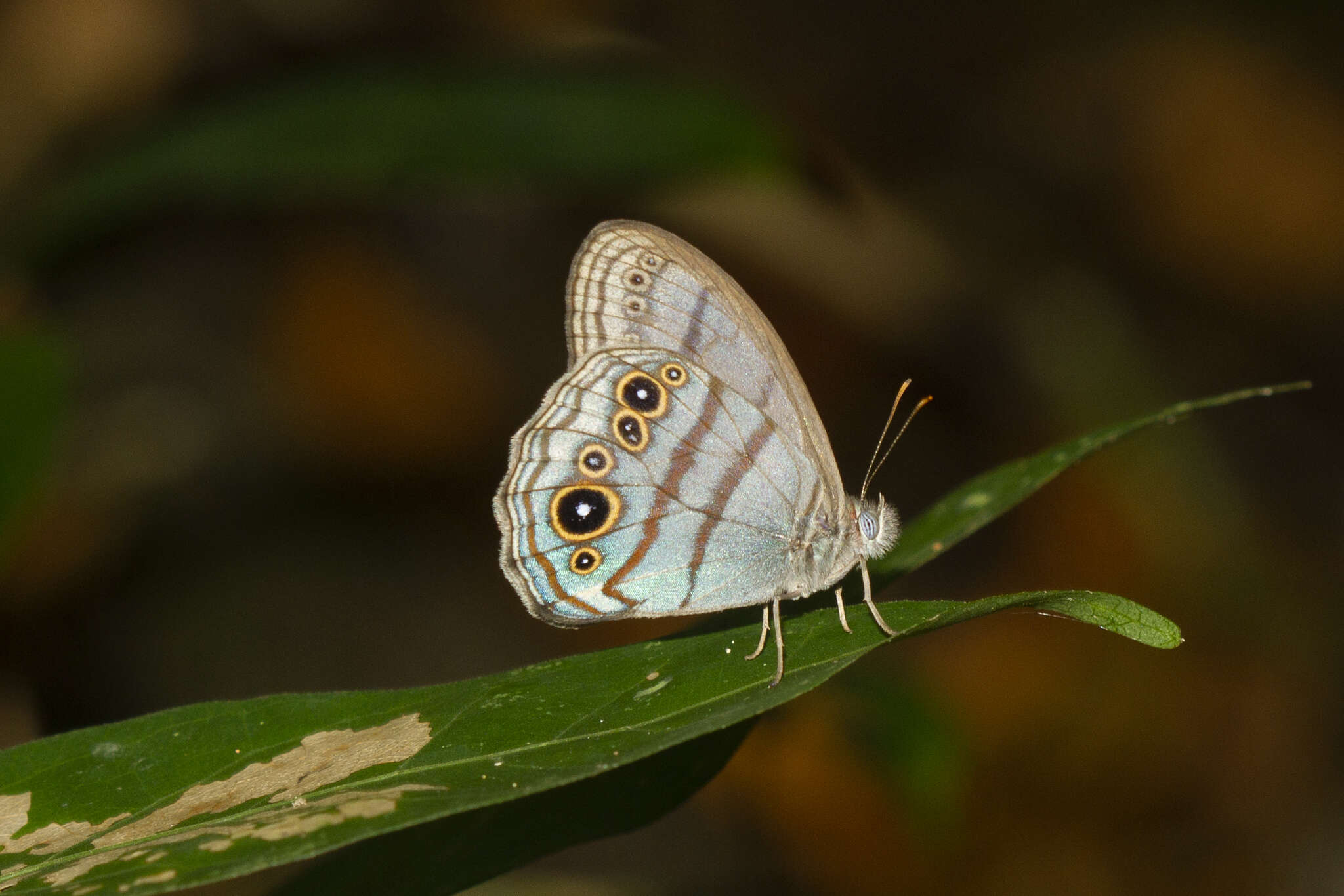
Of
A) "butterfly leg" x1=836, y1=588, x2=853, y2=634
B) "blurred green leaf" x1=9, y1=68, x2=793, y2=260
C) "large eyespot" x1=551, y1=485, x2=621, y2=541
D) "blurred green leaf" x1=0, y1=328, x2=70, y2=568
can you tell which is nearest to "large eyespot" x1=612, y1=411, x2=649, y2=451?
"large eyespot" x1=551, y1=485, x2=621, y2=541

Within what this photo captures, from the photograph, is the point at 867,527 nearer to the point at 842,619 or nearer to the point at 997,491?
the point at 997,491

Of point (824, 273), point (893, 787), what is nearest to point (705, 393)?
point (893, 787)

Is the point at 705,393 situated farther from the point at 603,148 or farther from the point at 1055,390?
the point at 1055,390

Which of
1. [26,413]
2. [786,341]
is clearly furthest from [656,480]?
[786,341]

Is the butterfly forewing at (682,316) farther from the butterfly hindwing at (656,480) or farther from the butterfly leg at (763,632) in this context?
the butterfly leg at (763,632)

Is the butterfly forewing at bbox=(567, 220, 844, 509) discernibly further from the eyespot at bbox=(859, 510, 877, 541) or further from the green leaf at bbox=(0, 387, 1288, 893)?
the green leaf at bbox=(0, 387, 1288, 893)

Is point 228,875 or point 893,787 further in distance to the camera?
point 893,787

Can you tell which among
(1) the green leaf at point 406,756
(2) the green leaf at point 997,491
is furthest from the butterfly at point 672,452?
(1) the green leaf at point 406,756
